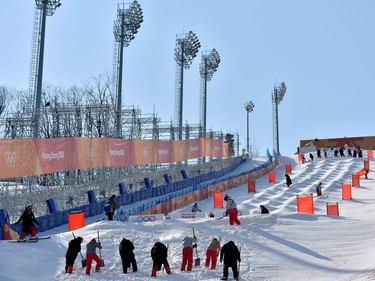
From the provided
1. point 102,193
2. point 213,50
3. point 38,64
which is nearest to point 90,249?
point 102,193

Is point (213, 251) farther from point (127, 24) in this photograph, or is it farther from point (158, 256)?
point (127, 24)

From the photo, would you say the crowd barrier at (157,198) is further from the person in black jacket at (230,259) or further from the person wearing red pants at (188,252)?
the person in black jacket at (230,259)

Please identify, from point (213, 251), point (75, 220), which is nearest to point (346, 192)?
point (75, 220)

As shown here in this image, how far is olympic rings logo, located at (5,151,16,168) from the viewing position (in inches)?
934

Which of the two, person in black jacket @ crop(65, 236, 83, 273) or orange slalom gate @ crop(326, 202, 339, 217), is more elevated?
orange slalom gate @ crop(326, 202, 339, 217)

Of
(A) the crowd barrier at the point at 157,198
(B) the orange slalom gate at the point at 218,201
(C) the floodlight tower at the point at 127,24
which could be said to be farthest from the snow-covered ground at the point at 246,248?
(C) the floodlight tower at the point at 127,24

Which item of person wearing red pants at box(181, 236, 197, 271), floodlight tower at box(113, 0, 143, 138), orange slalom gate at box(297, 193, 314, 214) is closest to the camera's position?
person wearing red pants at box(181, 236, 197, 271)

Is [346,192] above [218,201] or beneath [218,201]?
above

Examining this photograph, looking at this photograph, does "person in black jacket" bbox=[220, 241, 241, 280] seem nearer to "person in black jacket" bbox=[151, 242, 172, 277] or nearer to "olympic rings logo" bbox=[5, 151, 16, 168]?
"person in black jacket" bbox=[151, 242, 172, 277]

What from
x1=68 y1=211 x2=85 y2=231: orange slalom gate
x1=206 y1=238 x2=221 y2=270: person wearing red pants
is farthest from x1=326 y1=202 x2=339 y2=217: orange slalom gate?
x1=206 y1=238 x2=221 y2=270: person wearing red pants

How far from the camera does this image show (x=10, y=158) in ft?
78.6

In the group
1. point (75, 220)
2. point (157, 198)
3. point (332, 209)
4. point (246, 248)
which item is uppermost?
point (157, 198)

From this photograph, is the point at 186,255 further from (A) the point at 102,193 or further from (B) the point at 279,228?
(A) the point at 102,193

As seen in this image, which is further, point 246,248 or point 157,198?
point 157,198
